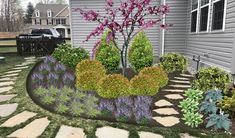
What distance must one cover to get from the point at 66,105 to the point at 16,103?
3.73 ft

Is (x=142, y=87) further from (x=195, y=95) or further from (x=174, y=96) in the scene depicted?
(x=195, y=95)

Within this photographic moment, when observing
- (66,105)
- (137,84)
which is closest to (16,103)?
(66,105)

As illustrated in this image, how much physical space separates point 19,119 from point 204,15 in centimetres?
644

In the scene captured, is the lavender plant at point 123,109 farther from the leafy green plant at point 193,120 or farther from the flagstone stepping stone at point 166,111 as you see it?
the leafy green plant at point 193,120

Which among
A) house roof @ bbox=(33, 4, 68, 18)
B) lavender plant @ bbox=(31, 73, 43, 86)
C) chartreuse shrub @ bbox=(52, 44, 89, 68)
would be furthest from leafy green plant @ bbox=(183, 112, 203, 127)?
house roof @ bbox=(33, 4, 68, 18)

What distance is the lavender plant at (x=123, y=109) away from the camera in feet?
12.7

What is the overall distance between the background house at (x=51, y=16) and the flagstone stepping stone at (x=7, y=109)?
1942 inches

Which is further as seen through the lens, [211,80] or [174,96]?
[174,96]

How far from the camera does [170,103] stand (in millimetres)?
4574

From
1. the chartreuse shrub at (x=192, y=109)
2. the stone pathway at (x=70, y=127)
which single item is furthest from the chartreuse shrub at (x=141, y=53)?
the chartreuse shrub at (x=192, y=109)

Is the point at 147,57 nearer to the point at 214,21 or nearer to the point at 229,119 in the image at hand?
the point at 214,21

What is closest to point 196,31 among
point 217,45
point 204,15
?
point 204,15

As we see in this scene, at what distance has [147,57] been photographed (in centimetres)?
691

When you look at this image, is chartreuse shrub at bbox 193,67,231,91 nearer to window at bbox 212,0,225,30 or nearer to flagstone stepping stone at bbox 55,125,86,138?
window at bbox 212,0,225,30
